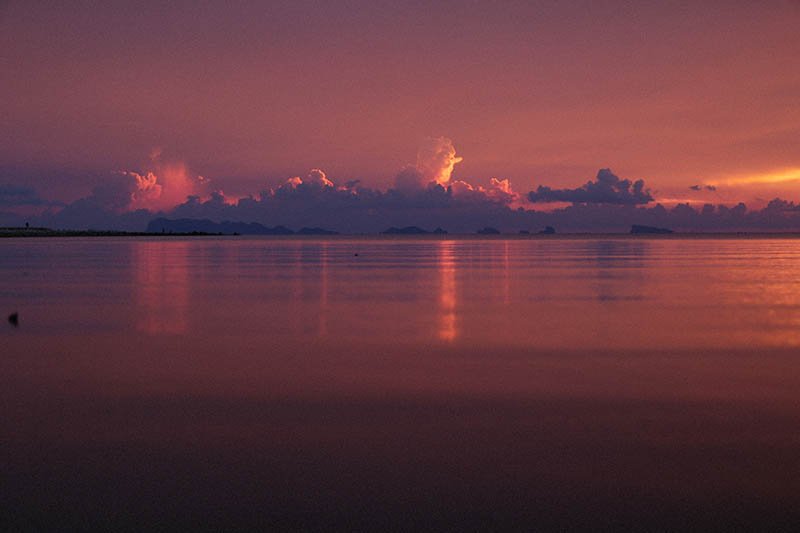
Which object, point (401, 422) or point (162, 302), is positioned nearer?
point (401, 422)

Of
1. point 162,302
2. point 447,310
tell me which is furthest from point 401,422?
point 162,302

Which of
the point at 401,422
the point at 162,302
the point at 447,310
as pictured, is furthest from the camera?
the point at 162,302

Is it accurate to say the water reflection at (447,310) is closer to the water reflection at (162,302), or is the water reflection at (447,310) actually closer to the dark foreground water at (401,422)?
the dark foreground water at (401,422)

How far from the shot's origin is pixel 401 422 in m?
11.3

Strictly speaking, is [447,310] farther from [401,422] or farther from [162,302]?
[401,422]

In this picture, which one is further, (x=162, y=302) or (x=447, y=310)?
(x=162, y=302)

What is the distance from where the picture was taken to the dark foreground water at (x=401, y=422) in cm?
809

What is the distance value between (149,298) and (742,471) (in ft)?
99.3

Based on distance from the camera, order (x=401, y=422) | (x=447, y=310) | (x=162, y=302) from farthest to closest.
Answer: (x=162, y=302) < (x=447, y=310) < (x=401, y=422)

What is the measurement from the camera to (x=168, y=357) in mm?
17500

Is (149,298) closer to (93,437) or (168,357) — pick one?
(168,357)

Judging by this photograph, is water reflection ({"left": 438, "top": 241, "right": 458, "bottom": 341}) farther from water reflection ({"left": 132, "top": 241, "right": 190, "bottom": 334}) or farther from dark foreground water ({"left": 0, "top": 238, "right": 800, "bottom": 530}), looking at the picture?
water reflection ({"left": 132, "top": 241, "right": 190, "bottom": 334})

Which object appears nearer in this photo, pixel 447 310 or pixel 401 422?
pixel 401 422

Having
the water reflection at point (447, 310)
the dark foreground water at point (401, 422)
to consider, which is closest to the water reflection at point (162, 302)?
the dark foreground water at point (401, 422)
